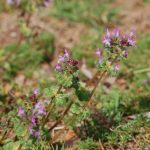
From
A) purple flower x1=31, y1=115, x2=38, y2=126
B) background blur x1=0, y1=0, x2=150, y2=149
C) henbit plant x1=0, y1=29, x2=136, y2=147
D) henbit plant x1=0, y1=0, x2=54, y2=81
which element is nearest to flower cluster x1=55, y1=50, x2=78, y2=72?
henbit plant x1=0, y1=29, x2=136, y2=147

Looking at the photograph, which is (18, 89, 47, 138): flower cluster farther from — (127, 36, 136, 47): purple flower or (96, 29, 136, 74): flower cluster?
(127, 36, 136, 47): purple flower

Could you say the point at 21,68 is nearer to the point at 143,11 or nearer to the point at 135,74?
the point at 135,74

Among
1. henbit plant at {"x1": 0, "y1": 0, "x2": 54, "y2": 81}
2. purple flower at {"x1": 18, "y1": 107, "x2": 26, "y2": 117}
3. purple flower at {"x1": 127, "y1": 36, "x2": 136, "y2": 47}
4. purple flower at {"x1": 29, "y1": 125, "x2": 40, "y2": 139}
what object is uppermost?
henbit plant at {"x1": 0, "y1": 0, "x2": 54, "y2": 81}

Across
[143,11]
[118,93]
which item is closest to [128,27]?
[143,11]

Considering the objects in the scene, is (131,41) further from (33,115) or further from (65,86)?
(33,115)

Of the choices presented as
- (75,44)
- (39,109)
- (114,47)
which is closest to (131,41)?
(114,47)

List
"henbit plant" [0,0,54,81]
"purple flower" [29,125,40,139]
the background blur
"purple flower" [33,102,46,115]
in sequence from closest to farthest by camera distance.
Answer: "purple flower" [33,102,46,115] → "purple flower" [29,125,40,139] → the background blur → "henbit plant" [0,0,54,81]

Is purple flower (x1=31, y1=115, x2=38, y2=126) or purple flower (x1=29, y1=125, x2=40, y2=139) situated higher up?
purple flower (x1=31, y1=115, x2=38, y2=126)

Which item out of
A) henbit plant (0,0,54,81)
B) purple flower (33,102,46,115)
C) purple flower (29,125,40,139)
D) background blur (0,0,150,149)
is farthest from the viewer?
henbit plant (0,0,54,81)
